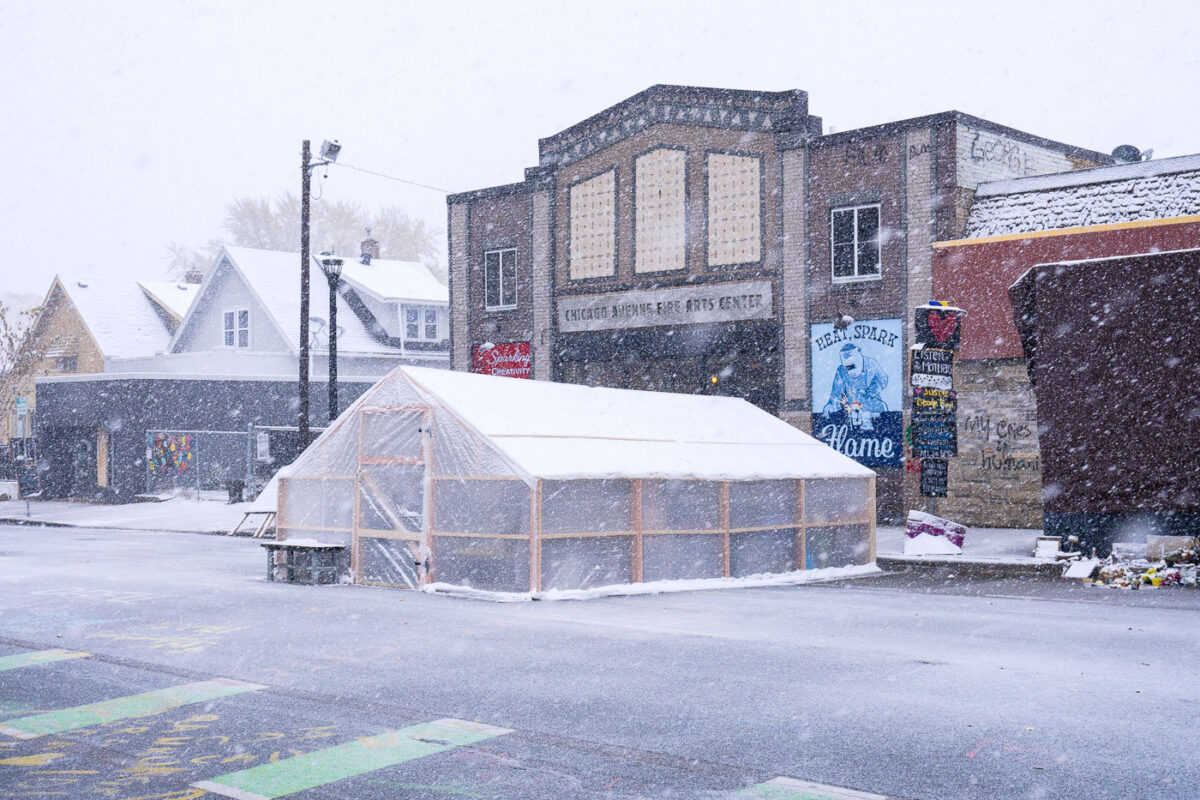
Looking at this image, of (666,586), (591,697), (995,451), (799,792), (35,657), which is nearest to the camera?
(799,792)

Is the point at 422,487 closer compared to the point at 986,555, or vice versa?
the point at 422,487

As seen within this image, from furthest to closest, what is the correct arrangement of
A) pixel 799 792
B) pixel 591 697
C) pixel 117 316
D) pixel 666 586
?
pixel 117 316
pixel 666 586
pixel 591 697
pixel 799 792

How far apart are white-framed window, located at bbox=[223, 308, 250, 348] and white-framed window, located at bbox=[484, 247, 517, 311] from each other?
15.3 metres

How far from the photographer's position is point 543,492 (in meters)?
16.7

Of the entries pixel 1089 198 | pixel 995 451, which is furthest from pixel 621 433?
pixel 1089 198

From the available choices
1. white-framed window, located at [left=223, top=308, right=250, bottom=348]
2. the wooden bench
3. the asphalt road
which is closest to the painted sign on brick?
the asphalt road

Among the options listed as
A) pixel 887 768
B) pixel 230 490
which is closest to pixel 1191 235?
pixel 887 768

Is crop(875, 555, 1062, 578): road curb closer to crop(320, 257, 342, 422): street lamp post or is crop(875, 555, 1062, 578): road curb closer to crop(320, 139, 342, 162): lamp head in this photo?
crop(320, 257, 342, 422): street lamp post

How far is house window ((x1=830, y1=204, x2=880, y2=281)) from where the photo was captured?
2797 centimetres

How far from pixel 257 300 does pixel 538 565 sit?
3299 cm

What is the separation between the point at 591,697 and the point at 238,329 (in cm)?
4080

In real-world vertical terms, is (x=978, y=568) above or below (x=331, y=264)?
below

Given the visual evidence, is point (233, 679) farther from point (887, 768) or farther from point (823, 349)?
point (823, 349)

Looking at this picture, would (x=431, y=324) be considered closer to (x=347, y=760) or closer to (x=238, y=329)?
(x=238, y=329)
